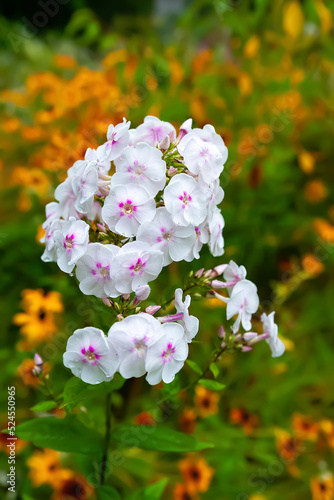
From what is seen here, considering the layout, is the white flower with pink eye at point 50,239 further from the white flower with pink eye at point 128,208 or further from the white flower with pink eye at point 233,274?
the white flower with pink eye at point 233,274

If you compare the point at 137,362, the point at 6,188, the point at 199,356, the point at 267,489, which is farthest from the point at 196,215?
the point at 6,188

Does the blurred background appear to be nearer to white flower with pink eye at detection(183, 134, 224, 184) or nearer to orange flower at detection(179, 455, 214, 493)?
orange flower at detection(179, 455, 214, 493)

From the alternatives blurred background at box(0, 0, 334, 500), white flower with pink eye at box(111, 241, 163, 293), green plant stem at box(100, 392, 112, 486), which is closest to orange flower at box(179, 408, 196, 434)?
blurred background at box(0, 0, 334, 500)

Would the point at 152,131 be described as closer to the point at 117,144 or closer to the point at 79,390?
the point at 117,144

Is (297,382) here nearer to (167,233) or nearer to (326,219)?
(326,219)

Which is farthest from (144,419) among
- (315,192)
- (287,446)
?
(315,192)
